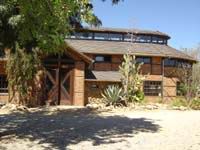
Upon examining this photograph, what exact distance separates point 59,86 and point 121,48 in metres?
8.93

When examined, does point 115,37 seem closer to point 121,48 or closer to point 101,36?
point 101,36

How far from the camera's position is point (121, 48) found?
37.6 meters

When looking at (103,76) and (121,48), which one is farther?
(121,48)

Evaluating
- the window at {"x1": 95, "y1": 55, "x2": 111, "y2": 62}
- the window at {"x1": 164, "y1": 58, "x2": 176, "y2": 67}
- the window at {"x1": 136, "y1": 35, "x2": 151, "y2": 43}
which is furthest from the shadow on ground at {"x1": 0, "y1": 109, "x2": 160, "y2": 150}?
the window at {"x1": 136, "y1": 35, "x2": 151, "y2": 43}

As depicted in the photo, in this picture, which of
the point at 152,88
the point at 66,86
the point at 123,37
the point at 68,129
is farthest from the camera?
the point at 123,37

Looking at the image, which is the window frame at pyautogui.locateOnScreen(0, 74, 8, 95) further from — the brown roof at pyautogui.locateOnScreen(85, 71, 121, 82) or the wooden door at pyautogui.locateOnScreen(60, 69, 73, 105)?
the brown roof at pyautogui.locateOnScreen(85, 71, 121, 82)

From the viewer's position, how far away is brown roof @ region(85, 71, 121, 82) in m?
34.2

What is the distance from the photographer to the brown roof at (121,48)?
36.0 meters

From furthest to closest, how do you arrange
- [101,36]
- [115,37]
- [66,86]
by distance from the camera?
[115,37] < [101,36] < [66,86]

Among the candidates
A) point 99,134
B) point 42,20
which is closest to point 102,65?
point 99,134

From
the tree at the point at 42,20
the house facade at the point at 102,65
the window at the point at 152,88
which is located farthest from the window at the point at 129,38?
the tree at the point at 42,20

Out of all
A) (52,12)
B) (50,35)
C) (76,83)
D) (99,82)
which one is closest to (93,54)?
(99,82)

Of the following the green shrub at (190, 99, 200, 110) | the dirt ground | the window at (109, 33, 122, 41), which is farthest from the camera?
the window at (109, 33, 122, 41)

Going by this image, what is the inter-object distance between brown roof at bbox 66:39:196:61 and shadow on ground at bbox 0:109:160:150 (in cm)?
1547
